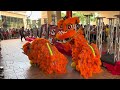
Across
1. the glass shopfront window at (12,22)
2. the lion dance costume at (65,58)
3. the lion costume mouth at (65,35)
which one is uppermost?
the glass shopfront window at (12,22)

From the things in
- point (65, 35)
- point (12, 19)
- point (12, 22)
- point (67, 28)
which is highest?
point (12, 19)

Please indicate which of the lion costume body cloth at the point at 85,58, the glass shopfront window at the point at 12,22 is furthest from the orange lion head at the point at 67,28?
the glass shopfront window at the point at 12,22

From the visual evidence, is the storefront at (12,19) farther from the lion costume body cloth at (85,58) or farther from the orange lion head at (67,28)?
the lion costume body cloth at (85,58)

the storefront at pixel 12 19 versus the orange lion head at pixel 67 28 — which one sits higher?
the storefront at pixel 12 19

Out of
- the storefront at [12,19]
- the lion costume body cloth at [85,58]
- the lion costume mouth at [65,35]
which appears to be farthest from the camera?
the storefront at [12,19]

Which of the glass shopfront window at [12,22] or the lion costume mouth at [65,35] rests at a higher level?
the glass shopfront window at [12,22]

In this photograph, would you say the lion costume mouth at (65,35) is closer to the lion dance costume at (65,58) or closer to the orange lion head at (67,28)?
the orange lion head at (67,28)

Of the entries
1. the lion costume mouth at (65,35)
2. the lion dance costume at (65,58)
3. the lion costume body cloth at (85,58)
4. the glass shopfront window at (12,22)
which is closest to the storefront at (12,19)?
the glass shopfront window at (12,22)

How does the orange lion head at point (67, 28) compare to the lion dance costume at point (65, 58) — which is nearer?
the lion dance costume at point (65, 58)

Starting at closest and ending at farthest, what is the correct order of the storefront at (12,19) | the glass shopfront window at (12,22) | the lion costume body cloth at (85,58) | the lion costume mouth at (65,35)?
the lion costume body cloth at (85,58) → the lion costume mouth at (65,35) → the storefront at (12,19) → the glass shopfront window at (12,22)

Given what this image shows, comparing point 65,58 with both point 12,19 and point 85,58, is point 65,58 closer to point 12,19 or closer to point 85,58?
point 85,58

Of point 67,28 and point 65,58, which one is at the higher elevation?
point 67,28

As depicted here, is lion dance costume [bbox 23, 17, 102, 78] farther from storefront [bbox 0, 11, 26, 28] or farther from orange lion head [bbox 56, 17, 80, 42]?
storefront [bbox 0, 11, 26, 28]

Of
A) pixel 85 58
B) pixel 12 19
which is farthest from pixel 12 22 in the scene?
pixel 85 58
